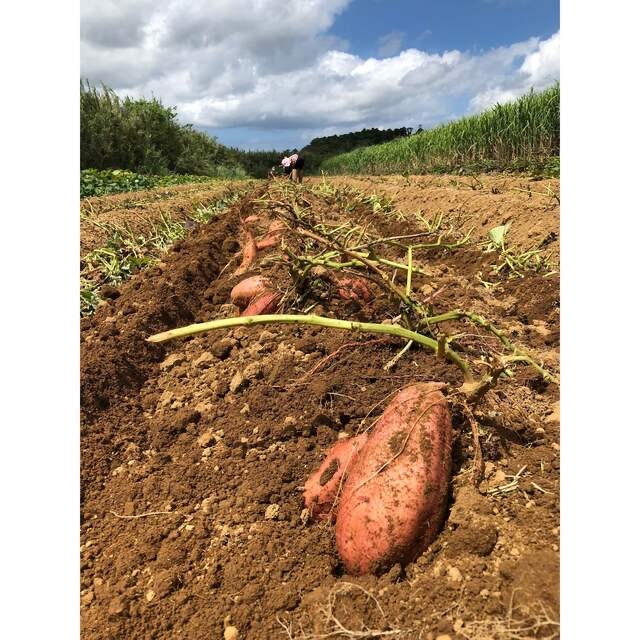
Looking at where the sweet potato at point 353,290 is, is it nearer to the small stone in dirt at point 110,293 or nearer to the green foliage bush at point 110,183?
the small stone in dirt at point 110,293

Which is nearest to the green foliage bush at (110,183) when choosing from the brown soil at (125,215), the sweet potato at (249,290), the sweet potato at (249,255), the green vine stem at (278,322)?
the brown soil at (125,215)

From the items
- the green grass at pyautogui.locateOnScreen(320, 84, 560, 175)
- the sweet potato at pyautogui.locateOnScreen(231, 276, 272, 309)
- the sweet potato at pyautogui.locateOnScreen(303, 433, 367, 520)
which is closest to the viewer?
the sweet potato at pyautogui.locateOnScreen(303, 433, 367, 520)

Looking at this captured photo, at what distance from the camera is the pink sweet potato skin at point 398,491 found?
128cm

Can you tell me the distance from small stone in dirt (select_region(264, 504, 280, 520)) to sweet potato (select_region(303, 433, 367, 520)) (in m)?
0.09

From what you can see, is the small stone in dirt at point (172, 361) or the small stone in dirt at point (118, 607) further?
the small stone in dirt at point (172, 361)

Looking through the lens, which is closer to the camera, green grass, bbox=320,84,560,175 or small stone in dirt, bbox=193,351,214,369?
small stone in dirt, bbox=193,351,214,369

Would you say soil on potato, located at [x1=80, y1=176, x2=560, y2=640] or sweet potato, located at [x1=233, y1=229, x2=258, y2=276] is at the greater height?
sweet potato, located at [x1=233, y1=229, x2=258, y2=276]

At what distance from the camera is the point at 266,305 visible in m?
2.73

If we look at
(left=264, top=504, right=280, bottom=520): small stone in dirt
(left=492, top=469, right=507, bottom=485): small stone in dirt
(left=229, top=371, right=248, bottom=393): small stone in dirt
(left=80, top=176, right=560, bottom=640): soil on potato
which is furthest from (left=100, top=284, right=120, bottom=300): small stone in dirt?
(left=492, top=469, right=507, bottom=485): small stone in dirt

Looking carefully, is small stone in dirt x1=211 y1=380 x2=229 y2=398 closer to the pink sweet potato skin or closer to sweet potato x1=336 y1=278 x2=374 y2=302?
sweet potato x1=336 y1=278 x2=374 y2=302

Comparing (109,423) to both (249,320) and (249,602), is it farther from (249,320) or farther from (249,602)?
(249,320)

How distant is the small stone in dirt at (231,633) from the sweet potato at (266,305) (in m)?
1.68

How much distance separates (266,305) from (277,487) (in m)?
1.29

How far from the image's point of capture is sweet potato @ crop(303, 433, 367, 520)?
4.86 ft
